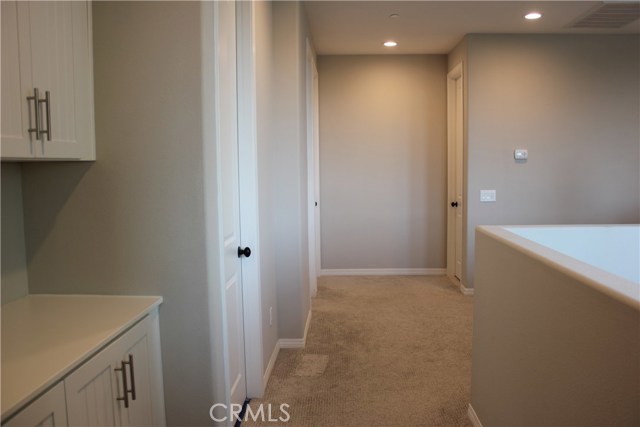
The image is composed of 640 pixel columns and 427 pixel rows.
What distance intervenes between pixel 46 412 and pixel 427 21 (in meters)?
4.02

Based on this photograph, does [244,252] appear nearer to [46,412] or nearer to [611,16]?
[46,412]

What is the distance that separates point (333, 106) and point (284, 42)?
7.45 feet

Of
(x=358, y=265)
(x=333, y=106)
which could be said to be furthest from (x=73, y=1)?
(x=358, y=265)

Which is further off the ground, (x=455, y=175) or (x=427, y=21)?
(x=427, y=21)

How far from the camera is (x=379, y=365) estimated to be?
323 centimetres

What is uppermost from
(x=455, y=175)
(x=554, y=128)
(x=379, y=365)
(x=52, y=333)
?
(x=554, y=128)

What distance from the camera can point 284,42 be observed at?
11.0 ft

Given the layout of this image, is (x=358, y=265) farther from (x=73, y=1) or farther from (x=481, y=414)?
(x=73, y=1)

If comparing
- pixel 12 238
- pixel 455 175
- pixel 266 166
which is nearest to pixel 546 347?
pixel 12 238

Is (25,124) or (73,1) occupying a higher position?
(73,1)

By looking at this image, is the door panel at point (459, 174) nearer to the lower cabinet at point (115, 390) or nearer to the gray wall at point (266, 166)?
the gray wall at point (266, 166)

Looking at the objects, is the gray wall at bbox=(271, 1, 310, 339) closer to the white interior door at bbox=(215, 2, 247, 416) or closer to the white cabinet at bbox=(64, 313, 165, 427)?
the white interior door at bbox=(215, 2, 247, 416)

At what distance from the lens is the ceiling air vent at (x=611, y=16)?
3.81 meters

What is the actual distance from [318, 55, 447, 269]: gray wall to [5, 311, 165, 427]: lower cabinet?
406cm
